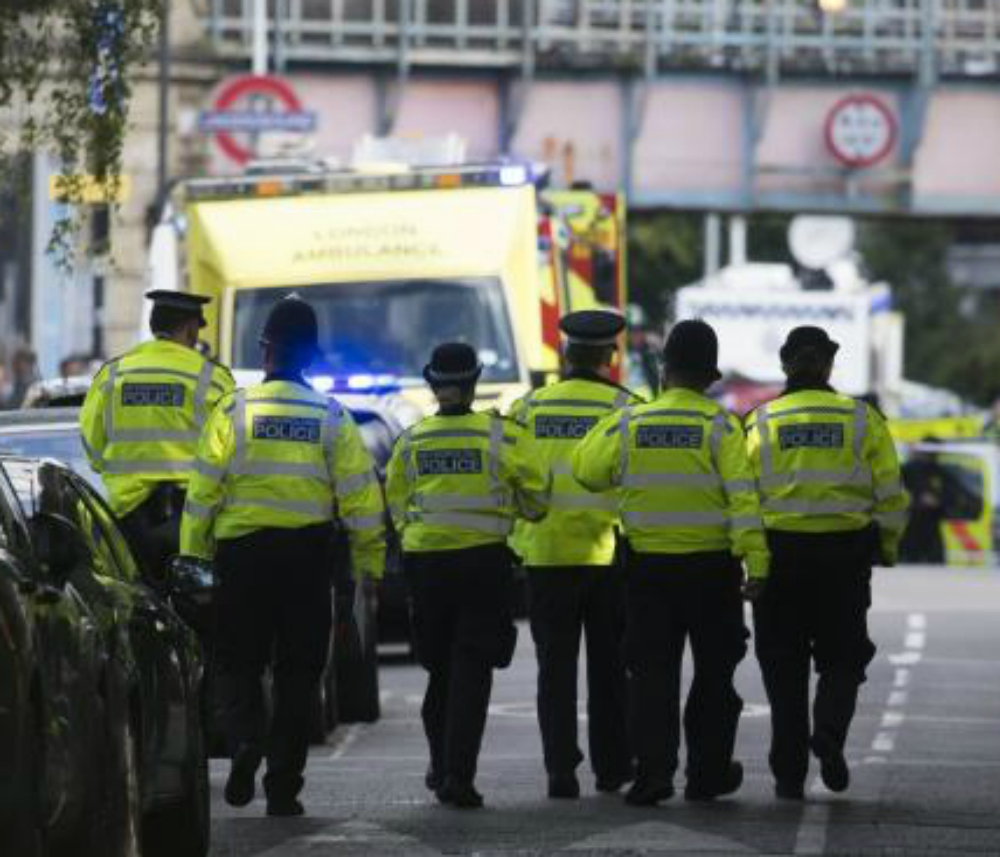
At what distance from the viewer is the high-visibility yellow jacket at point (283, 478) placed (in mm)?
14367

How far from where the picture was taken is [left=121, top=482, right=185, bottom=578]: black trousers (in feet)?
52.8

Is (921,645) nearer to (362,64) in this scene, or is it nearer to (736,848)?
(736,848)

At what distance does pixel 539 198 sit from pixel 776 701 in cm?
1398

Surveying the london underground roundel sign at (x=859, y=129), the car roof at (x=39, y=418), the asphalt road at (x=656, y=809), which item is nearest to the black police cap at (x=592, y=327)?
the asphalt road at (x=656, y=809)

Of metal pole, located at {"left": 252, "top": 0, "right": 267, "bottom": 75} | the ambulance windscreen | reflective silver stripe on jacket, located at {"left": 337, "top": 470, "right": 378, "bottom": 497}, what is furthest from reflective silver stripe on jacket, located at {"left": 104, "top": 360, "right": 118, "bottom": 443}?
metal pole, located at {"left": 252, "top": 0, "right": 267, "bottom": 75}

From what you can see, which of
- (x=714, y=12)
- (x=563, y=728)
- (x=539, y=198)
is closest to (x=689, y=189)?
(x=714, y=12)

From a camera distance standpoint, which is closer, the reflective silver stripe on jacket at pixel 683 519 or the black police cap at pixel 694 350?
the reflective silver stripe on jacket at pixel 683 519

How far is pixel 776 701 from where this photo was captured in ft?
49.9

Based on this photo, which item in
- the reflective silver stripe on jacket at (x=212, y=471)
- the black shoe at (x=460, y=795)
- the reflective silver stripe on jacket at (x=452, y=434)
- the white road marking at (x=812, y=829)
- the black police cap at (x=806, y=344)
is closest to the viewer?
the white road marking at (x=812, y=829)

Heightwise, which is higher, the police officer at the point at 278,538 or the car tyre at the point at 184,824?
the police officer at the point at 278,538

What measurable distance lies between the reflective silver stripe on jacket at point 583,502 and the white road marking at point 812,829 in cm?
142

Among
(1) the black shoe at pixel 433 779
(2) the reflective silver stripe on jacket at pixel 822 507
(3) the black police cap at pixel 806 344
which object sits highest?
(3) the black police cap at pixel 806 344

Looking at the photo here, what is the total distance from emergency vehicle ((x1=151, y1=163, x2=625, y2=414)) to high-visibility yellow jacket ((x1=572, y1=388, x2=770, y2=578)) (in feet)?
39.4

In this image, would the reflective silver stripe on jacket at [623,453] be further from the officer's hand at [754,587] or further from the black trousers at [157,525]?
the black trousers at [157,525]
